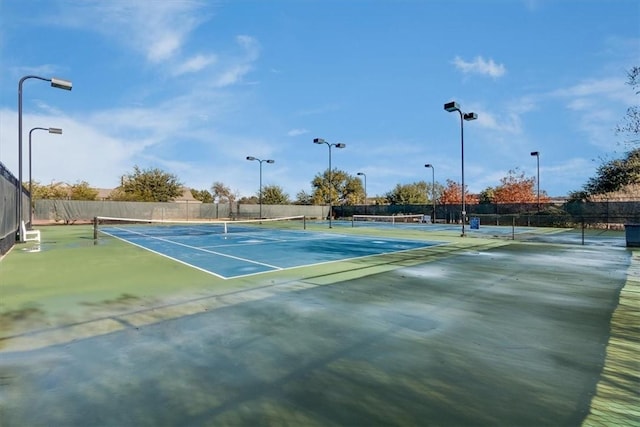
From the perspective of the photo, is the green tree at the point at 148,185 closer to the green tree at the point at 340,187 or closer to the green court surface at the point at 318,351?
the green tree at the point at 340,187

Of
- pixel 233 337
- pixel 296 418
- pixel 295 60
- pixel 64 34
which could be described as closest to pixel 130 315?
pixel 233 337

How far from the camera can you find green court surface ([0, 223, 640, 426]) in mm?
2242

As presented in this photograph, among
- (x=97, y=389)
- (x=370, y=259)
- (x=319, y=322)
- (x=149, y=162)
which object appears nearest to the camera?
(x=97, y=389)

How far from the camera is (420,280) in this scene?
6.41 meters

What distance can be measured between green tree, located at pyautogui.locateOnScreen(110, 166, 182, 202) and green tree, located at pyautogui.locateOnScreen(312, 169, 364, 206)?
2173 centimetres

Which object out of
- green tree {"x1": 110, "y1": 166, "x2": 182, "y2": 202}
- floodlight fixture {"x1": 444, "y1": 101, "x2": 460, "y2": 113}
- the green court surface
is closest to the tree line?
green tree {"x1": 110, "y1": 166, "x2": 182, "y2": 202}

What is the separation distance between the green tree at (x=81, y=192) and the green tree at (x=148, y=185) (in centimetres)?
349

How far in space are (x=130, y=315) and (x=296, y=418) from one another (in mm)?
3064

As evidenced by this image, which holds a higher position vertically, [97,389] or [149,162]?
[149,162]

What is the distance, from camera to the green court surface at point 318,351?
224cm

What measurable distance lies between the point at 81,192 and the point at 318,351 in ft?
139

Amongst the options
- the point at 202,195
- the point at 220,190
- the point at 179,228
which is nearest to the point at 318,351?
the point at 179,228

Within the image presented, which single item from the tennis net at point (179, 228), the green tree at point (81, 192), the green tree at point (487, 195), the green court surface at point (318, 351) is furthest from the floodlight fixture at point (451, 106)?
the green tree at point (81, 192)

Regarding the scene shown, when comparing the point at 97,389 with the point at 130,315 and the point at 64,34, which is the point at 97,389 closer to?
the point at 130,315
